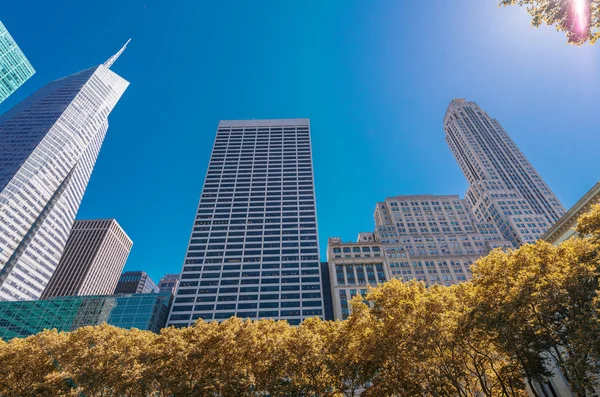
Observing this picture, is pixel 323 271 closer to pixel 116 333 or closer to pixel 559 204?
pixel 116 333

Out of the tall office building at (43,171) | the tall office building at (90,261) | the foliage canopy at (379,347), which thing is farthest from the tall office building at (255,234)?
the tall office building at (90,261)

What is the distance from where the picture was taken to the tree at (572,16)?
11969mm

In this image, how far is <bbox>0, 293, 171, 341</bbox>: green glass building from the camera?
9425 cm

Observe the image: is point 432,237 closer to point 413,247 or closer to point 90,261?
point 413,247

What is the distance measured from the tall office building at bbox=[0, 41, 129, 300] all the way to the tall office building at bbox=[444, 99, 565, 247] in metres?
179

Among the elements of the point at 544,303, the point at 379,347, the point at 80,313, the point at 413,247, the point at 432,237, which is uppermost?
the point at 432,237

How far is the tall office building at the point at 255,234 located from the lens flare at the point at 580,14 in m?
92.0

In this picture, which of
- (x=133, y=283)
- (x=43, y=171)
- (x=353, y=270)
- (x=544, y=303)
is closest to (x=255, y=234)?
(x=353, y=270)

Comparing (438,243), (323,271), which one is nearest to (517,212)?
(438,243)

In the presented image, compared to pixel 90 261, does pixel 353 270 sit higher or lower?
lower

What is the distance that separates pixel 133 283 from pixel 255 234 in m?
95.9

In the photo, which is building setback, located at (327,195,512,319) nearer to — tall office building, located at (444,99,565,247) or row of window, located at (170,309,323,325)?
row of window, located at (170,309,323,325)

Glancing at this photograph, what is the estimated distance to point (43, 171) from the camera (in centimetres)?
12788

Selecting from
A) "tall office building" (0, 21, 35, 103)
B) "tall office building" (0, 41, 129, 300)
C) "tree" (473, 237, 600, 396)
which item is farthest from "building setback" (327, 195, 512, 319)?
"tall office building" (0, 21, 35, 103)
